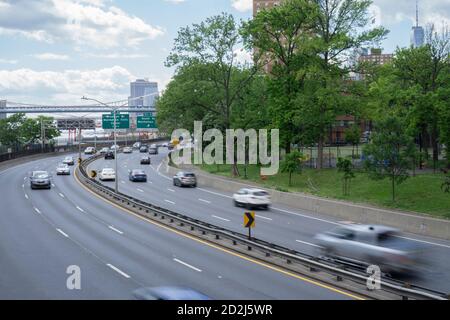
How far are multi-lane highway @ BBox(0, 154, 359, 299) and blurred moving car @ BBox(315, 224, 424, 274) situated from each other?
7.73 feet

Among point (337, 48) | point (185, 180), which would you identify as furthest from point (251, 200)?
point (337, 48)

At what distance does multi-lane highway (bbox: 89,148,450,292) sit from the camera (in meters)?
21.2

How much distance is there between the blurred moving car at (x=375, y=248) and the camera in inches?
706

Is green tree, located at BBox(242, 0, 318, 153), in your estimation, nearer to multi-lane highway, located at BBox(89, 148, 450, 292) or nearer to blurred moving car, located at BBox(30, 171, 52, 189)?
multi-lane highway, located at BBox(89, 148, 450, 292)

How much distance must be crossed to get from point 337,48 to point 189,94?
17.1 metres

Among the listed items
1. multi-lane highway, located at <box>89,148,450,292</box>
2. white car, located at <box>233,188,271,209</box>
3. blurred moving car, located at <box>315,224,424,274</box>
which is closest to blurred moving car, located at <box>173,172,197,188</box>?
multi-lane highway, located at <box>89,148,450,292</box>

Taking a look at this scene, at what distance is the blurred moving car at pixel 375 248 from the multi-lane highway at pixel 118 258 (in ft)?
7.73

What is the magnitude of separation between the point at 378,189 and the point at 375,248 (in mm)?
24000

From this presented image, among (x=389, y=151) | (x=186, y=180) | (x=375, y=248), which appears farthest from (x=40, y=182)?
(x=375, y=248)

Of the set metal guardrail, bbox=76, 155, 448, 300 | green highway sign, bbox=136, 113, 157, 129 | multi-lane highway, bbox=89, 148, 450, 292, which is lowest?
multi-lane highway, bbox=89, 148, 450, 292

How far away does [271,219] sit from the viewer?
34.2 meters

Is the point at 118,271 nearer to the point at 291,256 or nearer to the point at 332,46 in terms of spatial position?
the point at 291,256

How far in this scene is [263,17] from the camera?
5509cm

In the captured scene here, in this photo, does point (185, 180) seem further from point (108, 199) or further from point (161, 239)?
point (161, 239)
